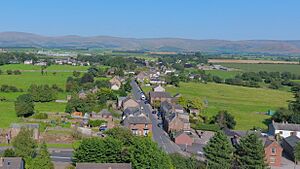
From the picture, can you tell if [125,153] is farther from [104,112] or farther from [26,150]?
[104,112]

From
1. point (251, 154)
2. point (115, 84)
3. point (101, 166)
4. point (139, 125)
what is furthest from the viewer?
point (115, 84)

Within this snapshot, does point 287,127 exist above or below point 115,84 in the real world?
above

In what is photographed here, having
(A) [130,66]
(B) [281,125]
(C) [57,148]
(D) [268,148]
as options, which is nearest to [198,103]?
Result: (B) [281,125]

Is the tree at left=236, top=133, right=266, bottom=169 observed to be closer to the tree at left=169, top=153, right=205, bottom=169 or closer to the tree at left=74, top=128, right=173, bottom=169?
the tree at left=169, top=153, right=205, bottom=169

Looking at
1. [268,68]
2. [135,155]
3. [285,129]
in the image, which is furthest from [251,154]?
[268,68]

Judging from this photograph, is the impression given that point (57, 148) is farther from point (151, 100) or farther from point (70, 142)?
Result: point (151, 100)

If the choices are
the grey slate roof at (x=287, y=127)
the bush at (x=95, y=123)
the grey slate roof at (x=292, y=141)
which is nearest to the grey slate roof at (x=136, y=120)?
the bush at (x=95, y=123)
